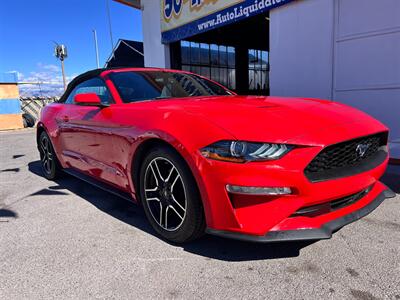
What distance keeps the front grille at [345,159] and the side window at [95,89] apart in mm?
1948

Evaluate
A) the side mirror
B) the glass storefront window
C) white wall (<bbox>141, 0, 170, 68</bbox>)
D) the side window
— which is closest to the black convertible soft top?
the side window

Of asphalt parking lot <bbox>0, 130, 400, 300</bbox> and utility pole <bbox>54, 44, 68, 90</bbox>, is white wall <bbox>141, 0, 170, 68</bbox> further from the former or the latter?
utility pole <bbox>54, 44, 68, 90</bbox>

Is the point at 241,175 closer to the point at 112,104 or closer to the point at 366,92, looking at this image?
the point at 112,104

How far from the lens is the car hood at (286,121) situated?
1945mm

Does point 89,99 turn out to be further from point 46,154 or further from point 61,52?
point 61,52

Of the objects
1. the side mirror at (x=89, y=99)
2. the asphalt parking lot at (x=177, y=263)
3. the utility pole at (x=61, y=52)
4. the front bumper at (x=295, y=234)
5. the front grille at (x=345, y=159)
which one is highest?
the utility pole at (x=61, y=52)

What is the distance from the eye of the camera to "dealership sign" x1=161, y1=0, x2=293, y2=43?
6.80m

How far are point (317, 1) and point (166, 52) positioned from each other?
6.01 metres

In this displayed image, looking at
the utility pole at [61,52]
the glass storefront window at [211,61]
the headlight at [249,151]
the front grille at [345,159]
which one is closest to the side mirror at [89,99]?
the headlight at [249,151]

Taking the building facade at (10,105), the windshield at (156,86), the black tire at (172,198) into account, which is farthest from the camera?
the building facade at (10,105)

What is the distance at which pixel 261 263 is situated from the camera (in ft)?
6.98

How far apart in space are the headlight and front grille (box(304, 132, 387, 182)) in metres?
0.20

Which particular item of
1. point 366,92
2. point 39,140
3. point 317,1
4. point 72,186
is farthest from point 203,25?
point 72,186

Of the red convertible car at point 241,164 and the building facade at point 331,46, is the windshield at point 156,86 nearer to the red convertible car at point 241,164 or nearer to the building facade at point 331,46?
the red convertible car at point 241,164
